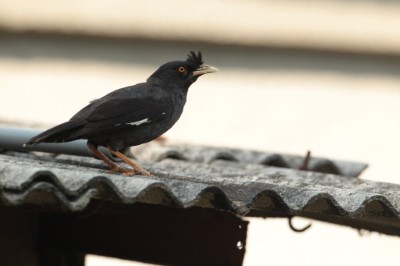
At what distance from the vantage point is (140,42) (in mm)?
12562

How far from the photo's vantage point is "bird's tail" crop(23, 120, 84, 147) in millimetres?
4961

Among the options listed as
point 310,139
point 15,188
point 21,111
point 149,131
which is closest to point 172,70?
point 149,131

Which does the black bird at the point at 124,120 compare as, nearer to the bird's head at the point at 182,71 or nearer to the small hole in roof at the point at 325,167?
the bird's head at the point at 182,71

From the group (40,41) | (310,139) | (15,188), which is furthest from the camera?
(40,41)

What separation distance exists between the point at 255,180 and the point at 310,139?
21.7 ft

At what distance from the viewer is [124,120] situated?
5.21 meters

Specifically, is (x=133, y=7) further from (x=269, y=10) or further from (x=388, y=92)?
(x=388, y=92)

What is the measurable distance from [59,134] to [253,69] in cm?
733

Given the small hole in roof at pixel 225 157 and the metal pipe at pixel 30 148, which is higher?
the small hole in roof at pixel 225 157

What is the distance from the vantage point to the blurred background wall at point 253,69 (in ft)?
39.0

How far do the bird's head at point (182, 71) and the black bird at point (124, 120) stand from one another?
0.03m

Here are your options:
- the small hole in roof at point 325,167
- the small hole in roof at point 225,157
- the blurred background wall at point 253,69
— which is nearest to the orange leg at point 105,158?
the small hole in roof at point 225,157

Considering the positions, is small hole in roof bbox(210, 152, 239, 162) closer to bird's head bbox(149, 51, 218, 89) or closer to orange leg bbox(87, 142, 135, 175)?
bird's head bbox(149, 51, 218, 89)

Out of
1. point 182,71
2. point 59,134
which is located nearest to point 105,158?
point 59,134
